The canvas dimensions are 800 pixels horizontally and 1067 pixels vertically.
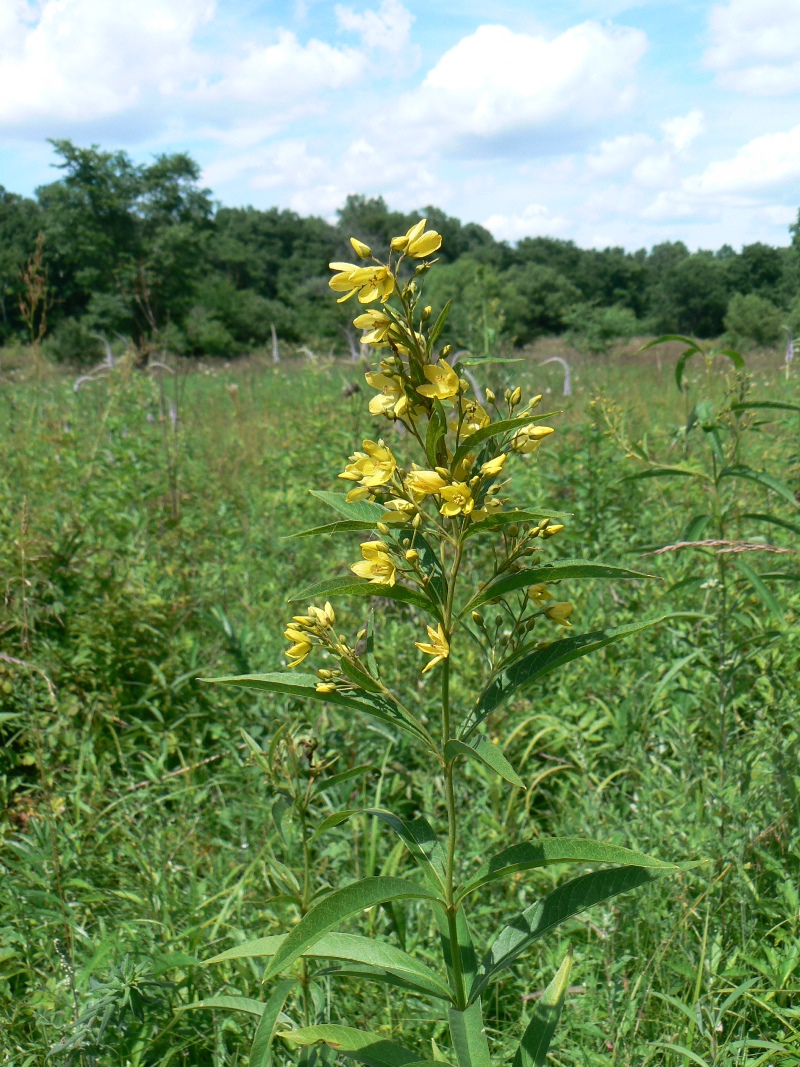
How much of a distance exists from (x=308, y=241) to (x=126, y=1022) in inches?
2300

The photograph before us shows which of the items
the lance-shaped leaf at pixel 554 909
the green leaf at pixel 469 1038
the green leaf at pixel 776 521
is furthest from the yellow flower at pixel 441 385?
the green leaf at pixel 776 521

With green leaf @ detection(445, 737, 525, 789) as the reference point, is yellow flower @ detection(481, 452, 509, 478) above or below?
above

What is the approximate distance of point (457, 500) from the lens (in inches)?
39.3

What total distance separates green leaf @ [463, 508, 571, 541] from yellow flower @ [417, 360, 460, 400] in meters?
0.17

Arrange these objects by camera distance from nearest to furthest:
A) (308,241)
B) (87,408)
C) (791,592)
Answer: (791,592)
(87,408)
(308,241)

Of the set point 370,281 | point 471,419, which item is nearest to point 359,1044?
point 471,419

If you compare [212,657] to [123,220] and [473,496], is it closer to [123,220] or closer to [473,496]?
[473,496]

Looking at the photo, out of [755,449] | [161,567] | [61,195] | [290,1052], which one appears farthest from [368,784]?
[61,195]

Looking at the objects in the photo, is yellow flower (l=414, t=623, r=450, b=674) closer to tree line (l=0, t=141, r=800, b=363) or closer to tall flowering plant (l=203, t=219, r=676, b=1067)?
tall flowering plant (l=203, t=219, r=676, b=1067)

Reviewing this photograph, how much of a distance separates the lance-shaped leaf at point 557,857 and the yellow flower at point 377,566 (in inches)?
15.1

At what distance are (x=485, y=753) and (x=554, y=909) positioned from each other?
0.27m

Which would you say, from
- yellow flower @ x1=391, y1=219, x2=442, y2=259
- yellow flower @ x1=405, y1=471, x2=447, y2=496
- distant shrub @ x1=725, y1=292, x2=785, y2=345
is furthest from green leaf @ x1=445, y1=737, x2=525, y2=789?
distant shrub @ x1=725, y1=292, x2=785, y2=345

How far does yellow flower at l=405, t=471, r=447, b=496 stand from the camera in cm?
99

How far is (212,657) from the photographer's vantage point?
9.59 ft
